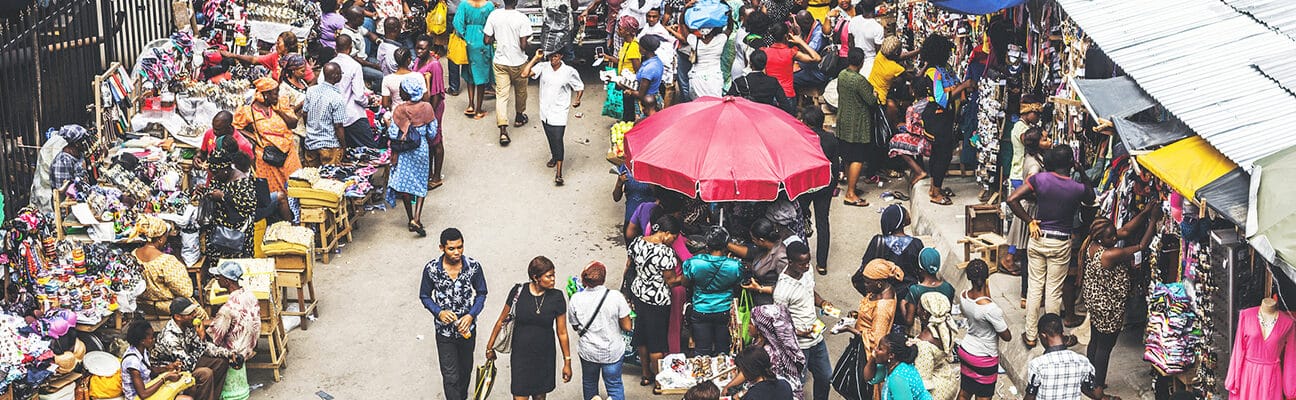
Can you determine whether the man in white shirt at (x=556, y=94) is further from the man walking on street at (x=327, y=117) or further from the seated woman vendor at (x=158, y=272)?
the seated woman vendor at (x=158, y=272)

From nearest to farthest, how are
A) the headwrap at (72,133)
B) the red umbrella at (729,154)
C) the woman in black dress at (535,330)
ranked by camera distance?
1. the woman in black dress at (535,330)
2. the red umbrella at (729,154)
3. the headwrap at (72,133)

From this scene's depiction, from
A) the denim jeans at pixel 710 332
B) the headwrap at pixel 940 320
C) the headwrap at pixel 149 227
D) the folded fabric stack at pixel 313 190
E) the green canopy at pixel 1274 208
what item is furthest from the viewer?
the folded fabric stack at pixel 313 190

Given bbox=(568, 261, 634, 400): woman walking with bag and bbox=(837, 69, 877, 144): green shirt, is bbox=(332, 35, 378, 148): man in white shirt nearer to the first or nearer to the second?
bbox=(837, 69, 877, 144): green shirt

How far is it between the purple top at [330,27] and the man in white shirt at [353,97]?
133 cm

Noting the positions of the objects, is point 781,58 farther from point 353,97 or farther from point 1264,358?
point 1264,358

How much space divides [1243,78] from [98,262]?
28.3 feet

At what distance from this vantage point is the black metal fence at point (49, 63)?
489 inches

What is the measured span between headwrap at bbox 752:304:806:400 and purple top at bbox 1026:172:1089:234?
2.45 metres

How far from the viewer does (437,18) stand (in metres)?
18.0

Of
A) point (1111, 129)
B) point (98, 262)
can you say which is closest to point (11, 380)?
point (98, 262)

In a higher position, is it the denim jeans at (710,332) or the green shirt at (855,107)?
the green shirt at (855,107)

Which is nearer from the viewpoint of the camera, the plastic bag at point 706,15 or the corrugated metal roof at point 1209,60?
the corrugated metal roof at point 1209,60

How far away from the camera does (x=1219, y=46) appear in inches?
425

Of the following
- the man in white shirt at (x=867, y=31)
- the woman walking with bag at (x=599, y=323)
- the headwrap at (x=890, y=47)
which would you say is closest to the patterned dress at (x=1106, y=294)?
the woman walking with bag at (x=599, y=323)
